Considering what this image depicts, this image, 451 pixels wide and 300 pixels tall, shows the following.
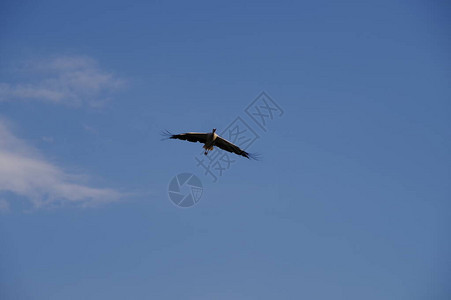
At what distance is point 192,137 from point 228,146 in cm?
Answer: 420

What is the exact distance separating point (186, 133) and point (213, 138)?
3.12 metres

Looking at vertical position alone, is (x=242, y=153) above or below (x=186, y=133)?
below

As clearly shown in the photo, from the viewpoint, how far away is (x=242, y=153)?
54.0m

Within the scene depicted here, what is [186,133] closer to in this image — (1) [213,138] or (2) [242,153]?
(1) [213,138]

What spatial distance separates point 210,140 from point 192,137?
2.27m

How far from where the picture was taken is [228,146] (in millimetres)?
53656

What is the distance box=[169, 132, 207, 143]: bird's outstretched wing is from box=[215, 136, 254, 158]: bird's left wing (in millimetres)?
1580

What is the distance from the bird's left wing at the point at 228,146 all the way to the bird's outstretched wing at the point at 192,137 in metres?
1.58

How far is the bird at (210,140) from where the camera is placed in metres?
52.4

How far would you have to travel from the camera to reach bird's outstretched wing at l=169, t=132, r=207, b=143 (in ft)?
173

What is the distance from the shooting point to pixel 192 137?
175 feet

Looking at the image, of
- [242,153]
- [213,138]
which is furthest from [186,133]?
[242,153]

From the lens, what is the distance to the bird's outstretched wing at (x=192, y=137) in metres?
52.7

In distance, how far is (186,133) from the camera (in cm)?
5281
